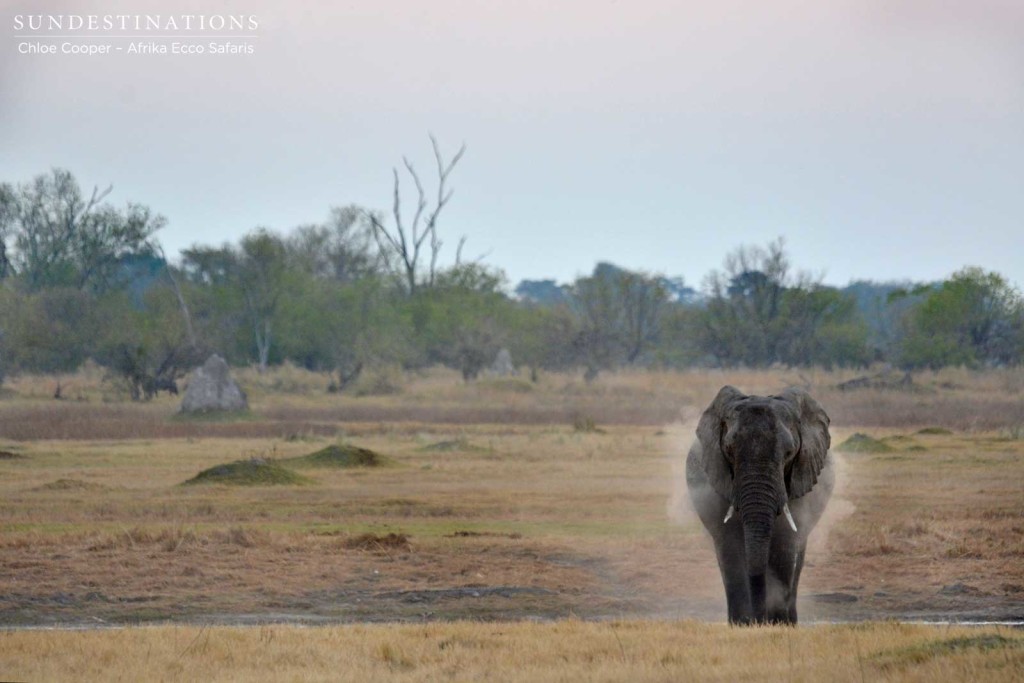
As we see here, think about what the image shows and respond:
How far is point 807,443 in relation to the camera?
1302cm

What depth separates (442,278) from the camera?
3152 inches

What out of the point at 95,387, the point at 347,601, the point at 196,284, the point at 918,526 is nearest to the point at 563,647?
the point at 347,601

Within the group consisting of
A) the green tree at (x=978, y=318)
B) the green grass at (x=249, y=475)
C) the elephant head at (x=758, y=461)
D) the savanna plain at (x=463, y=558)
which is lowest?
the savanna plain at (x=463, y=558)

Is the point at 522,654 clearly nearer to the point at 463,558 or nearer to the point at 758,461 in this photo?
the point at 758,461

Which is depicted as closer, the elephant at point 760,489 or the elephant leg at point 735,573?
the elephant at point 760,489

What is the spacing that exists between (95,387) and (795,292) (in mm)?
34134

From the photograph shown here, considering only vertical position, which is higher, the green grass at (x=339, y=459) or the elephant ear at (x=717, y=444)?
the elephant ear at (x=717, y=444)

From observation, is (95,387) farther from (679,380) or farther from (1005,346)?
(1005,346)

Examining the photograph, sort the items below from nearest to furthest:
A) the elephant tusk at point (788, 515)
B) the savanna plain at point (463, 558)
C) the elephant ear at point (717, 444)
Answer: the savanna plain at point (463, 558), the elephant tusk at point (788, 515), the elephant ear at point (717, 444)

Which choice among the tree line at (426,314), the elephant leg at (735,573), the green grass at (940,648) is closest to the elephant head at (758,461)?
the elephant leg at (735,573)

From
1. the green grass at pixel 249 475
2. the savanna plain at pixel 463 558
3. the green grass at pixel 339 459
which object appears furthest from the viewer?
the green grass at pixel 339 459

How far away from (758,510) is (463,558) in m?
7.74

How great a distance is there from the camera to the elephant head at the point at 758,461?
12.1 m

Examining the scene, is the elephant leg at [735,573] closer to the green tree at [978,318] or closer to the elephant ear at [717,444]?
the elephant ear at [717,444]
